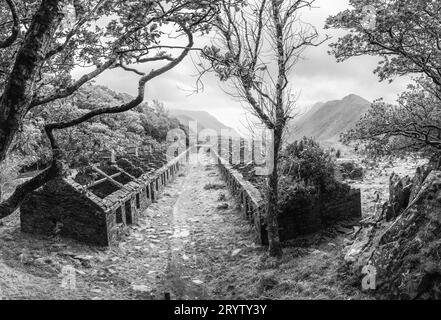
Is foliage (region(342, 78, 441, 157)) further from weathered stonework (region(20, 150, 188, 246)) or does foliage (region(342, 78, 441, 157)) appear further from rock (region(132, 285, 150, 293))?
weathered stonework (region(20, 150, 188, 246))

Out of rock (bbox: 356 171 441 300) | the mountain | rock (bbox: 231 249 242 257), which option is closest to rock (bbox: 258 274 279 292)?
rock (bbox: 356 171 441 300)

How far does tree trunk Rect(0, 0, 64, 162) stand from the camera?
4.47 meters

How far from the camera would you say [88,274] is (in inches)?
291

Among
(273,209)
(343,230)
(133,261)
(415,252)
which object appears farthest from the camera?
(343,230)

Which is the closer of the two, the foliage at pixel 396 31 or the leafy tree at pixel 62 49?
the leafy tree at pixel 62 49

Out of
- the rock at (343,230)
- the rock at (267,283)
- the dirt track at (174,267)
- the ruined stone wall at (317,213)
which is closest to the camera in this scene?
the dirt track at (174,267)

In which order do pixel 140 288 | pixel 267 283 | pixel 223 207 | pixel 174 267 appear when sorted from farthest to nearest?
pixel 223 207, pixel 174 267, pixel 140 288, pixel 267 283

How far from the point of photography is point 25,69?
4488mm

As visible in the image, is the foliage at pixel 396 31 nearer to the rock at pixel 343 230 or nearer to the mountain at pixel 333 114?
the rock at pixel 343 230

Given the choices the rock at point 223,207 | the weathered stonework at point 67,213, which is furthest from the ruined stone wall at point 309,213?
the weathered stonework at point 67,213

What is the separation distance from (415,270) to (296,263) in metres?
2.79

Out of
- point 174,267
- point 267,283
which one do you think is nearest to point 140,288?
point 174,267

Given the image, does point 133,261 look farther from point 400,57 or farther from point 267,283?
point 400,57

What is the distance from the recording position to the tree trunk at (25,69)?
4.47m
